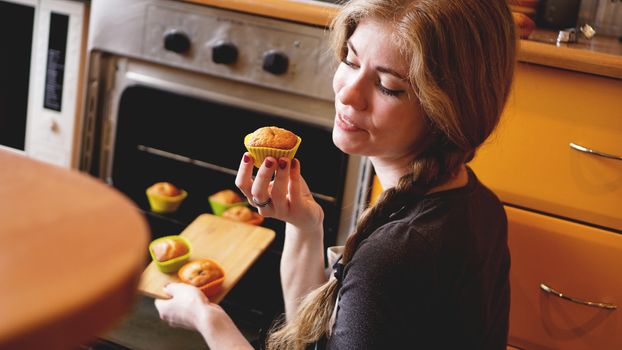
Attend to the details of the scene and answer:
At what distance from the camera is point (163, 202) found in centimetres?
192

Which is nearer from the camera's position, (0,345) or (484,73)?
(0,345)

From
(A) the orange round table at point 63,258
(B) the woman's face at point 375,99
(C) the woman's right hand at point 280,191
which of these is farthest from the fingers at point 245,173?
(A) the orange round table at point 63,258

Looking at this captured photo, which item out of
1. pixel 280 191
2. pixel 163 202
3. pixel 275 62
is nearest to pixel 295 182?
pixel 280 191

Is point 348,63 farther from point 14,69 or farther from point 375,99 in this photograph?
point 14,69

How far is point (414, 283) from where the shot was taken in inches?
39.4

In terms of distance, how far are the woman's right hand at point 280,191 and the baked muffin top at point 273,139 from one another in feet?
0.14

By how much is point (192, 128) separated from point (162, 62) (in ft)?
0.65

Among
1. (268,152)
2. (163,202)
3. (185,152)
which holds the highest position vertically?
(268,152)

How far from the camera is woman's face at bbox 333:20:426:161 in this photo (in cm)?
109

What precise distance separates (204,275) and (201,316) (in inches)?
9.5

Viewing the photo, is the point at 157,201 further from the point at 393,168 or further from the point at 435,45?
the point at 435,45

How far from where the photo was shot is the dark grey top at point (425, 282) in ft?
3.26

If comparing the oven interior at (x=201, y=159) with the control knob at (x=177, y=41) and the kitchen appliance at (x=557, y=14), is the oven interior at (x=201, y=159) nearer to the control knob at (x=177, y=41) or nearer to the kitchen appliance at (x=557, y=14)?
the control knob at (x=177, y=41)

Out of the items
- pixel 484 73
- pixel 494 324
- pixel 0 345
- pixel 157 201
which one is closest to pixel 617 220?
pixel 494 324
